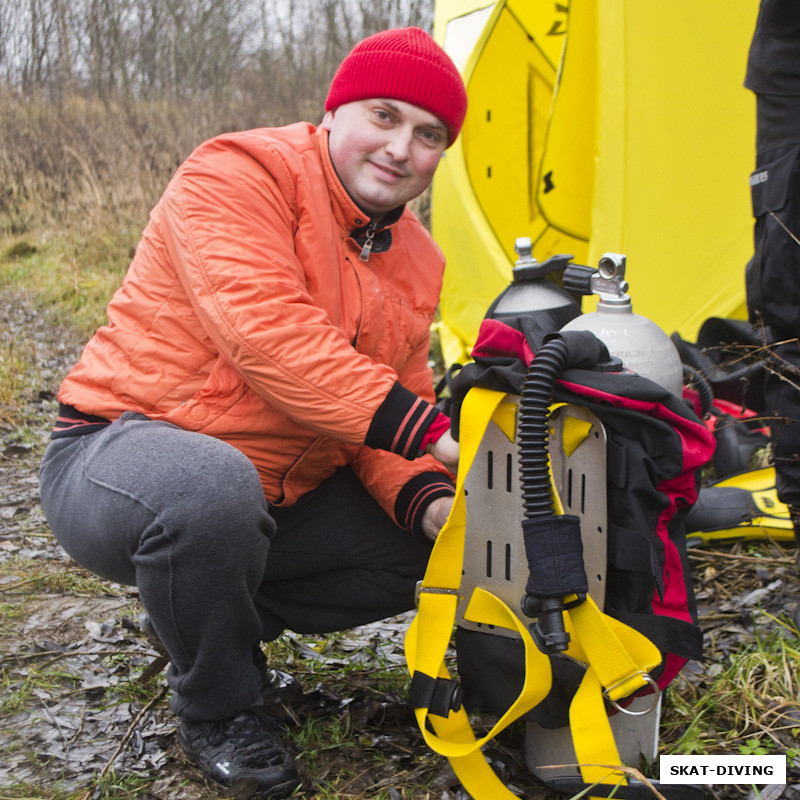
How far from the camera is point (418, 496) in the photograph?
1.85 m

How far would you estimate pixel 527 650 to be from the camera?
139cm

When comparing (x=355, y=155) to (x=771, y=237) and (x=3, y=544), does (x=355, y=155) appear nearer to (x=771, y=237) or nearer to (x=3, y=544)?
(x=771, y=237)

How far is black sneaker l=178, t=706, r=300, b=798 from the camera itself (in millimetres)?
1579

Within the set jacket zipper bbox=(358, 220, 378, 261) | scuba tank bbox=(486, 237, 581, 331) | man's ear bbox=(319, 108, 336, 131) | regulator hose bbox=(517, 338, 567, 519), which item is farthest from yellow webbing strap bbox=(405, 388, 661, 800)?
man's ear bbox=(319, 108, 336, 131)

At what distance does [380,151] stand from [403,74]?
160mm

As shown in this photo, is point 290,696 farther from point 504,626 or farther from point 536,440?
point 536,440

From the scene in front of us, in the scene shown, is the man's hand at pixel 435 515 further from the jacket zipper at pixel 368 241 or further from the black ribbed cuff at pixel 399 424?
the jacket zipper at pixel 368 241

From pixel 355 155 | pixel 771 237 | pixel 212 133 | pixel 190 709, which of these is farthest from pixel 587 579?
pixel 212 133

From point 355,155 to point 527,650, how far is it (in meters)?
1.04

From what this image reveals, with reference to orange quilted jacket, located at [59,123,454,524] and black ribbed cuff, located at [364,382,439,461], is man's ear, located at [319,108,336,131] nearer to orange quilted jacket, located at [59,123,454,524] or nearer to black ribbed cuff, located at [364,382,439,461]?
orange quilted jacket, located at [59,123,454,524]

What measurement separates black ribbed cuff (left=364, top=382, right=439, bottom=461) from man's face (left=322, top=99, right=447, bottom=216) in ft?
1.56

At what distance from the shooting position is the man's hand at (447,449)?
156cm

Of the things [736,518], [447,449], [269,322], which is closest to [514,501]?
[447,449]

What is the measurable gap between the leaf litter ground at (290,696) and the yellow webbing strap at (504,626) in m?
0.19
